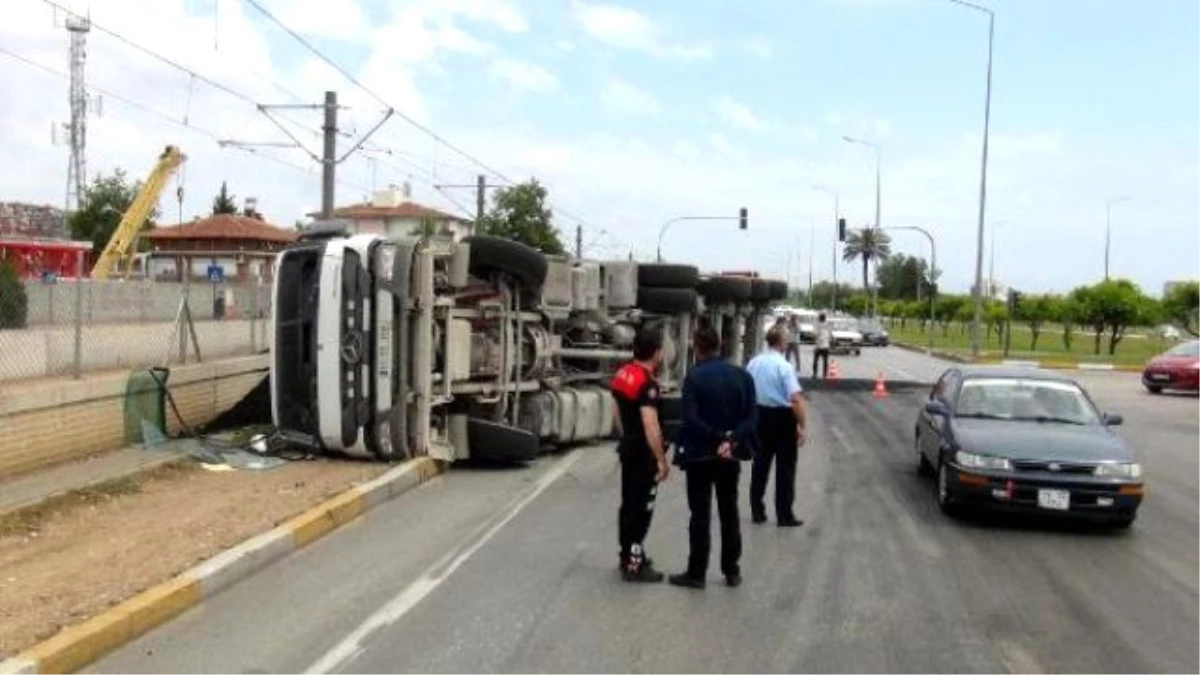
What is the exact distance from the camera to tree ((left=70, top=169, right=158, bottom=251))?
9462 centimetres

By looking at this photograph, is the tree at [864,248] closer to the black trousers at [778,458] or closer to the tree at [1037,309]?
the tree at [1037,309]

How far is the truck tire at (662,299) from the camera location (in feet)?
57.8

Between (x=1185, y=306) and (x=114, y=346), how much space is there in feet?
190

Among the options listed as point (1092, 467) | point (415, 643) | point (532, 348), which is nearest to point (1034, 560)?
point (1092, 467)

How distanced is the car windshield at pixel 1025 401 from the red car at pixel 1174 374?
20.6 metres

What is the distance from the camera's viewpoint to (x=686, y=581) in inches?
313

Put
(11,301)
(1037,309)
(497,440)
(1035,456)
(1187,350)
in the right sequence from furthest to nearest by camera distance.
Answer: (1037,309) < (1187,350) < (11,301) < (497,440) < (1035,456)

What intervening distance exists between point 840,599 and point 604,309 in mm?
9250

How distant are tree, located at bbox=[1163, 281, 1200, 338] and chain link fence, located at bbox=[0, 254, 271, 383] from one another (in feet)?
164

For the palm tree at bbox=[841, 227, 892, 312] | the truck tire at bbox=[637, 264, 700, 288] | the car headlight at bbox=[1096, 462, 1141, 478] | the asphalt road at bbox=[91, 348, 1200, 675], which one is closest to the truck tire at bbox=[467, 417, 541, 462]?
the asphalt road at bbox=[91, 348, 1200, 675]

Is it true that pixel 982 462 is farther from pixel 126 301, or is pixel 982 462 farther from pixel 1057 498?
pixel 126 301

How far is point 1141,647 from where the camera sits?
22.4 feet

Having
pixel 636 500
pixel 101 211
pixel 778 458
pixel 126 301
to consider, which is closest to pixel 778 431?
pixel 778 458

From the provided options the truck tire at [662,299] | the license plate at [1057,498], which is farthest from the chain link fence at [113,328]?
the license plate at [1057,498]
